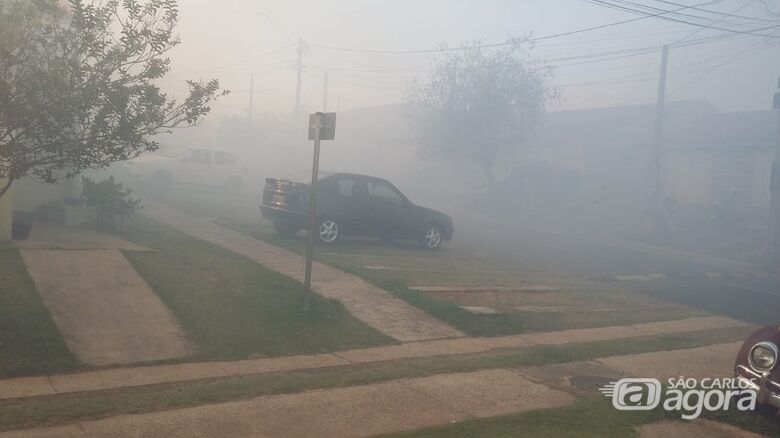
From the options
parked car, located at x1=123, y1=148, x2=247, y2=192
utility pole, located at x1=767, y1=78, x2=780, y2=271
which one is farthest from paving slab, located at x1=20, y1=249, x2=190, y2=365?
utility pole, located at x1=767, y1=78, x2=780, y2=271

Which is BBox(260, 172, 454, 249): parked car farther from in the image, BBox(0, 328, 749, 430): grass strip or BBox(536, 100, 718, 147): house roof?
BBox(536, 100, 718, 147): house roof

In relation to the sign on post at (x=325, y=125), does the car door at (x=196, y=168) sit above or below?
below

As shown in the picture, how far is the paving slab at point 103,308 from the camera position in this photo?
742cm

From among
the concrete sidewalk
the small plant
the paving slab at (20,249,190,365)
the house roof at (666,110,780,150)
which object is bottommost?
the concrete sidewalk

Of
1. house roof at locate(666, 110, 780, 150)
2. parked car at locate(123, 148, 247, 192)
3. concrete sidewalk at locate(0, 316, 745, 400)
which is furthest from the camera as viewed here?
house roof at locate(666, 110, 780, 150)

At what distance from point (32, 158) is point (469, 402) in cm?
474

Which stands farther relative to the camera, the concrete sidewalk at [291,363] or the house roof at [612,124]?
the house roof at [612,124]

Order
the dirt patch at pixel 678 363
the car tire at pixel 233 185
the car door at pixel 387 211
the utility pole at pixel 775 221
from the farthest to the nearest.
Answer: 1. the car tire at pixel 233 185
2. the utility pole at pixel 775 221
3. the car door at pixel 387 211
4. the dirt patch at pixel 678 363

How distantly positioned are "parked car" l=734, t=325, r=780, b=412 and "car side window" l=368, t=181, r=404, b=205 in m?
10.0

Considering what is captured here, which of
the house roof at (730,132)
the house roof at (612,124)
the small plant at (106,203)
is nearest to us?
the small plant at (106,203)

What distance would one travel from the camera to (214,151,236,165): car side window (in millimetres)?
27922

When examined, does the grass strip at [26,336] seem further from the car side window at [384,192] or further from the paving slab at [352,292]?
the car side window at [384,192]

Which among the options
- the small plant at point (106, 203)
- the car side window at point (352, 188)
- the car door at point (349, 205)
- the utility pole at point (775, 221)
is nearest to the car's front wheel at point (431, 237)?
the car door at point (349, 205)

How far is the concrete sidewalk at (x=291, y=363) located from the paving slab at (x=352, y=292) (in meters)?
0.43
